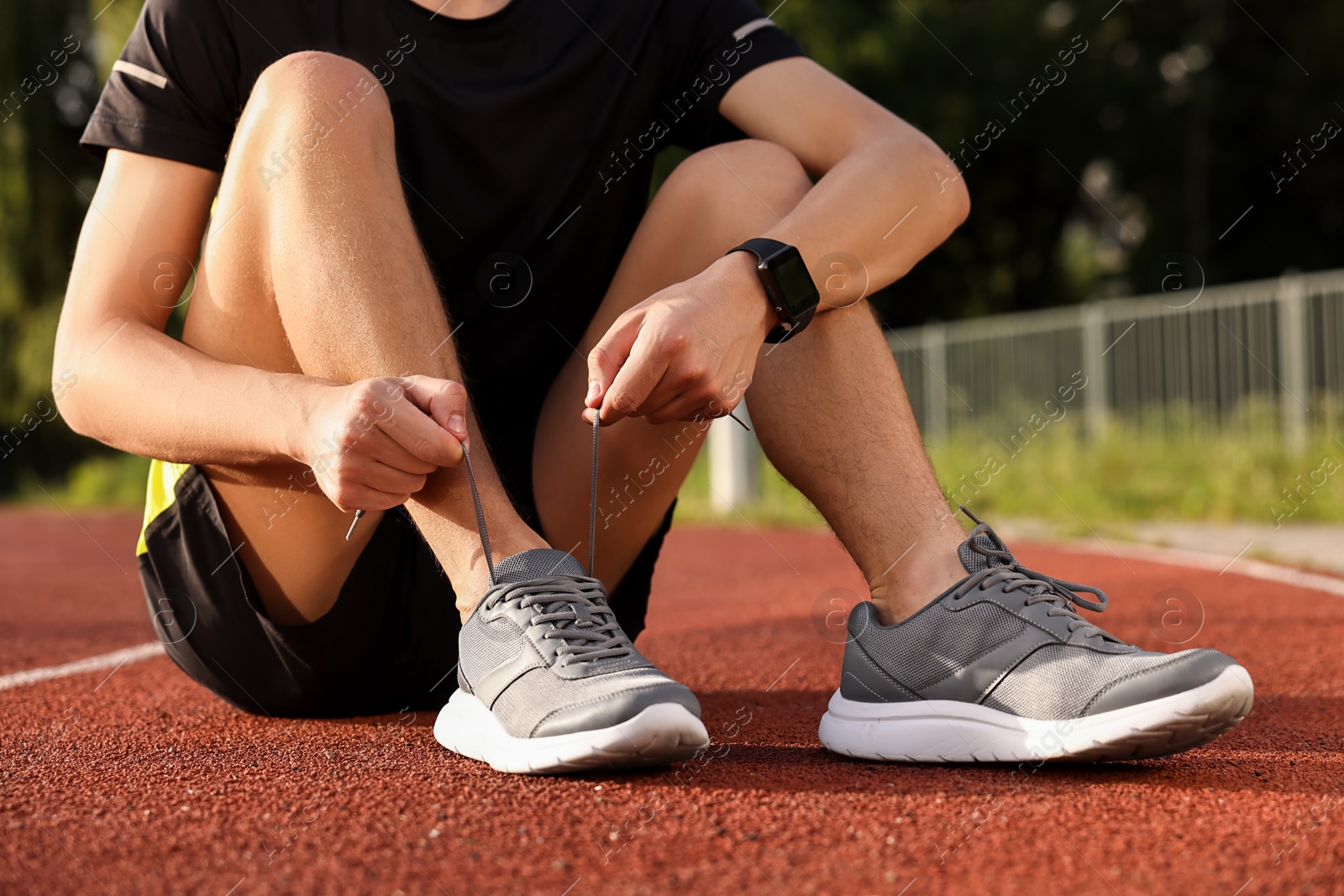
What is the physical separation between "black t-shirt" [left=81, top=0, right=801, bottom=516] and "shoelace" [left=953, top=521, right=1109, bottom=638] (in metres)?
0.65

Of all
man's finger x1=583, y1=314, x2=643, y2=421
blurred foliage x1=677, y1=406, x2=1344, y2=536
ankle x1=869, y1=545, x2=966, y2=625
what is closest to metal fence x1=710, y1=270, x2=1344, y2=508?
blurred foliage x1=677, y1=406, x2=1344, y2=536

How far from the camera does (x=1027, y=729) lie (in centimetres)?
146

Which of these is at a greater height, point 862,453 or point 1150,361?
point 862,453

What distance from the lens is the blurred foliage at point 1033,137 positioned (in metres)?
15.1

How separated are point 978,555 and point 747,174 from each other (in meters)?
0.66

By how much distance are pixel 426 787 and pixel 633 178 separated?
1.13m

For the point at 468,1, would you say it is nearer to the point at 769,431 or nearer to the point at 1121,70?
the point at 769,431

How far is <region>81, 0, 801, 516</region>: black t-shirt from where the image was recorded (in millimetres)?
1811

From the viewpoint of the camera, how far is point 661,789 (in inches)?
54.3

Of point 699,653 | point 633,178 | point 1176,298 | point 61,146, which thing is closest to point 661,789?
point 633,178

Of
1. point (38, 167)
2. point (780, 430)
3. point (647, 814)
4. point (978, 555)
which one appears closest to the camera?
point (647, 814)

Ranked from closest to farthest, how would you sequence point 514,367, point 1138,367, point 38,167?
point 514,367, point 1138,367, point 38,167

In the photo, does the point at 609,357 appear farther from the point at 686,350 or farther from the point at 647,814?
the point at 647,814

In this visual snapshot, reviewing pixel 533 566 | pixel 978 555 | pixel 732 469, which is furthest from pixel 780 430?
pixel 732 469
